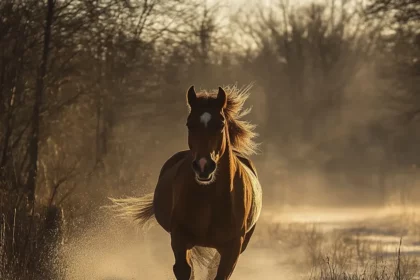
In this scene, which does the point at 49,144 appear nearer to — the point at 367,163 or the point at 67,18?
the point at 67,18

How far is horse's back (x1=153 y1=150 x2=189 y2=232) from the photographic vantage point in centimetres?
1062

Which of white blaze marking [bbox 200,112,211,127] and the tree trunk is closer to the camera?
white blaze marking [bbox 200,112,211,127]

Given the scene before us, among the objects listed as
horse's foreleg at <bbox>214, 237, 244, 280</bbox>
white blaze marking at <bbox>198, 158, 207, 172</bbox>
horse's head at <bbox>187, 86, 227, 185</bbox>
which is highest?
horse's head at <bbox>187, 86, 227, 185</bbox>

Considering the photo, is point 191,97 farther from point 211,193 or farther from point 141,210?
point 141,210

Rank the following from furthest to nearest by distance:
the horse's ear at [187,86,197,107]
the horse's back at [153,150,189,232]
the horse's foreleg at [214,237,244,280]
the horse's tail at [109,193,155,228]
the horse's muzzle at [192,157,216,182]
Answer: the horse's tail at [109,193,155,228] < the horse's back at [153,150,189,232] < the horse's foreleg at [214,237,244,280] < the horse's ear at [187,86,197,107] < the horse's muzzle at [192,157,216,182]

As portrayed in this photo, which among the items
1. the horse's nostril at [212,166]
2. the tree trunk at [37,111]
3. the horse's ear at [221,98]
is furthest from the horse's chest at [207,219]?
the tree trunk at [37,111]

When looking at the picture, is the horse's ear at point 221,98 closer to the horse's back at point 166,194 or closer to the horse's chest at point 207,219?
the horse's chest at point 207,219

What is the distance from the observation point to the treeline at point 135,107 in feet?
46.1

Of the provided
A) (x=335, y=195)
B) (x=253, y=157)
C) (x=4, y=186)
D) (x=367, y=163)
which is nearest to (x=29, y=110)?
(x=4, y=186)

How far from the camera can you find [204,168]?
809 centimetres

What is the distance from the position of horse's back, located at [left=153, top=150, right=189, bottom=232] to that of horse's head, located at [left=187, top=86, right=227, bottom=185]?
1672mm

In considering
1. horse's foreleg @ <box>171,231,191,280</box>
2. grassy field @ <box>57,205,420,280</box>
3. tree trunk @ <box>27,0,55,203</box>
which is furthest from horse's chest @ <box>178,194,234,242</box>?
tree trunk @ <box>27,0,55,203</box>

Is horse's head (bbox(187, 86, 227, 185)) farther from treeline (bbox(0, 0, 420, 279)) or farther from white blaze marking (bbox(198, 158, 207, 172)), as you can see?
treeline (bbox(0, 0, 420, 279))

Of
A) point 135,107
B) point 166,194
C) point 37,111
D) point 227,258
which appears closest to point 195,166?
point 227,258
